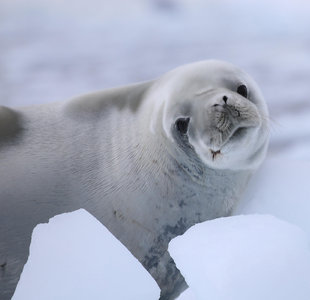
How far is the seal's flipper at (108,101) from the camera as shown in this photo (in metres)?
2.13

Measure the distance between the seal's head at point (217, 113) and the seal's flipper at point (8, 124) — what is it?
0.51 metres

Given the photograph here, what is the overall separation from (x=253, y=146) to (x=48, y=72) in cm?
205

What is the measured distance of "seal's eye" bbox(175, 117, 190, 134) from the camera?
6.20ft

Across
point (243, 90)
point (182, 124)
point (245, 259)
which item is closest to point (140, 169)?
point (182, 124)

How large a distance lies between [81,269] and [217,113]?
610 mm

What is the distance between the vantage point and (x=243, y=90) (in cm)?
196

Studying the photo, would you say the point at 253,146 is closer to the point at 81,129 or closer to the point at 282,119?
the point at 81,129

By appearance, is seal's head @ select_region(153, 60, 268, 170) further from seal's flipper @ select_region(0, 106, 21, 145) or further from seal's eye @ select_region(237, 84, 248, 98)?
seal's flipper @ select_region(0, 106, 21, 145)

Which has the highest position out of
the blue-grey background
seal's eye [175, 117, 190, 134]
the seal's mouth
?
seal's eye [175, 117, 190, 134]

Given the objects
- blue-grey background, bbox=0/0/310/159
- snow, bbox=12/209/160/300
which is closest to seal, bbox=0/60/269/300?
snow, bbox=12/209/160/300

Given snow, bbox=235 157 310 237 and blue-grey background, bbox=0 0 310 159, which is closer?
snow, bbox=235 157 310 237

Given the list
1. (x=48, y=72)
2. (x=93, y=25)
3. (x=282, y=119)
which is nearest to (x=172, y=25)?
(x=93, y=25)

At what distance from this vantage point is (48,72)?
367 centimetres

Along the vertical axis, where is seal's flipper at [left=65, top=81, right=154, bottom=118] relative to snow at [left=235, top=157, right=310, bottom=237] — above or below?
above
